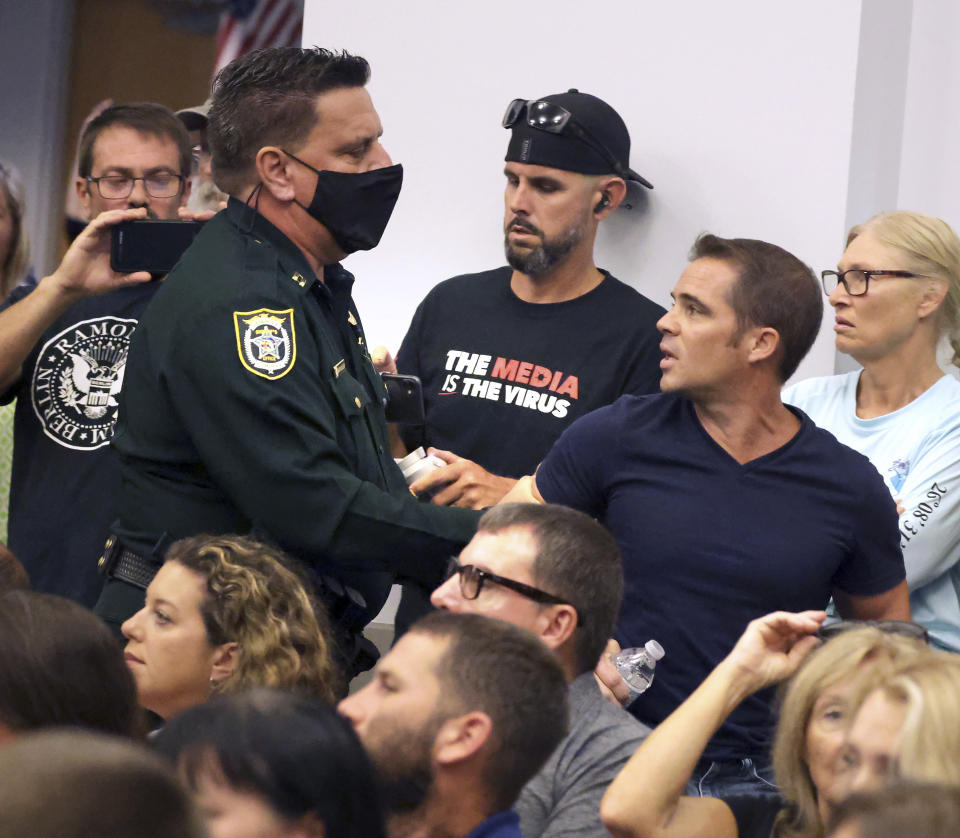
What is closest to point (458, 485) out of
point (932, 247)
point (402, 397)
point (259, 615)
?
point (402, 397)

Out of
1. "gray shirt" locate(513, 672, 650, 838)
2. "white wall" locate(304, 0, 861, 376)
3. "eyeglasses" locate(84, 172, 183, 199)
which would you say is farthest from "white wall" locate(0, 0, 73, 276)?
"gray shirt" locate(513, 672, 650, 838)

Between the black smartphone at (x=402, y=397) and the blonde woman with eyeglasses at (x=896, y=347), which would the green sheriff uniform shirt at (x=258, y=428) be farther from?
the blonde woman with eyeglasses at (x=896, y=347)

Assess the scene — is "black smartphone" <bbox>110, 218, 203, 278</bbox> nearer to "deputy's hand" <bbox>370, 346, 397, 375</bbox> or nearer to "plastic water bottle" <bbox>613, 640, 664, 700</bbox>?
"deputy's hand" <bbox>370, 346, 397, 375</bbox>

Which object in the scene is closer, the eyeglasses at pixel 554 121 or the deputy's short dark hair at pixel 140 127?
the deputy's short dark hair at pixel 140 127

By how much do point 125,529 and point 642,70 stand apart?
208 cm

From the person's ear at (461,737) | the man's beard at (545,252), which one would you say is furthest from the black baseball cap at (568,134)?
the person's ear at (461,737)

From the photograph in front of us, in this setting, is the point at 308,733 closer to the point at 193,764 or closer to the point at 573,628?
the point at 193,764

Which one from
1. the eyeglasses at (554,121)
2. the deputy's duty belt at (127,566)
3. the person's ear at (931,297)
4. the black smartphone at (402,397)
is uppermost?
the eyeglasses at (554,121)

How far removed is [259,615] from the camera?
256 cm

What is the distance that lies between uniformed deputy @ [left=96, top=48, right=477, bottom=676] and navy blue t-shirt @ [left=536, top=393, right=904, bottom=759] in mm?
324

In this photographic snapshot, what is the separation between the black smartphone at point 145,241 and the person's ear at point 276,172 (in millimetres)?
341

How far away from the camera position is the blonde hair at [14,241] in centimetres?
341

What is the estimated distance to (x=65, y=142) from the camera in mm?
6215

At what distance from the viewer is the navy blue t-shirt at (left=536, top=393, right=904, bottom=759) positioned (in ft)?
8.57
